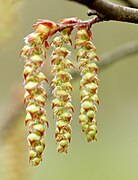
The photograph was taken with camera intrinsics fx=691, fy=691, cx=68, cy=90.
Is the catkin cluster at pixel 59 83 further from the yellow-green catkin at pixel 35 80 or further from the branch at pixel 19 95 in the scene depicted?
the branch at pixel 19 95

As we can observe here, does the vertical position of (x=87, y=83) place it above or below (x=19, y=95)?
below

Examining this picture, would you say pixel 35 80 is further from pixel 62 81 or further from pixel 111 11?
pixel 111 11

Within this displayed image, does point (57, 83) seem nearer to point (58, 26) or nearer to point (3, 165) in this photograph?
point (58, 26)

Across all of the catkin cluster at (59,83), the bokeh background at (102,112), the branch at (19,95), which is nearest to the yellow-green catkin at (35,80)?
the catkin cluster at (59,83)

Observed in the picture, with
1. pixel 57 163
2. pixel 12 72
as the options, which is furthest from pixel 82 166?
pixel 12 72

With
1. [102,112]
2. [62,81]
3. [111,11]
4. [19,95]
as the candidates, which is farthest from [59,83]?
[102,112]

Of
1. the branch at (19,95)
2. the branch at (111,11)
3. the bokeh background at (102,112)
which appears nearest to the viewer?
the branch at (111,11)
